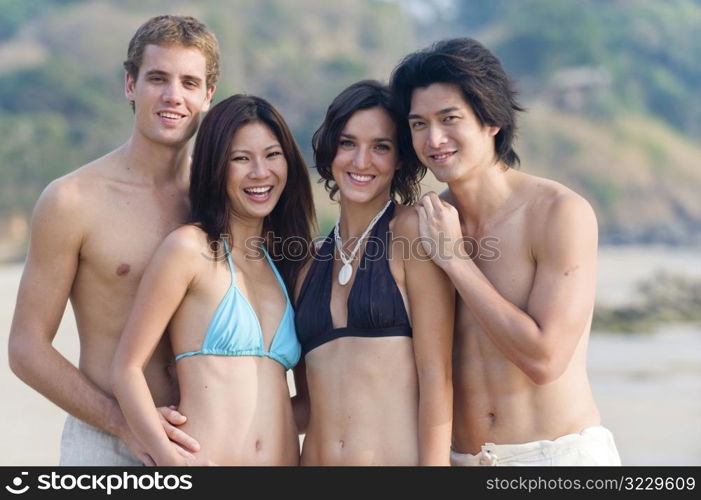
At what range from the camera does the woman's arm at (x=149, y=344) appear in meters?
4.56

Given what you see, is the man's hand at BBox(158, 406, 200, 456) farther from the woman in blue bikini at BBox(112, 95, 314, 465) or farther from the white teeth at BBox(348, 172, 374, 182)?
the white teeth at BBox(348, 172, 374, 182)

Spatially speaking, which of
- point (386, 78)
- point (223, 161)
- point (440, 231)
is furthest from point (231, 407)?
point (386, 78)

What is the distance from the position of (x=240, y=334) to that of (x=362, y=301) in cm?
57

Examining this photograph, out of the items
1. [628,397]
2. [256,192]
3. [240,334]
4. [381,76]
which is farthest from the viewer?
[381,76]

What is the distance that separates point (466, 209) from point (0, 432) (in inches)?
451

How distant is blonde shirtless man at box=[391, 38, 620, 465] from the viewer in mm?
4625

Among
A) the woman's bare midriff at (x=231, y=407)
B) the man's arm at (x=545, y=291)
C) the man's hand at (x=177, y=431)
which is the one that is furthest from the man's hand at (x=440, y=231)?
the man's hand at (x=177, y=431)

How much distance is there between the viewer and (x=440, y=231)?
15.4ft

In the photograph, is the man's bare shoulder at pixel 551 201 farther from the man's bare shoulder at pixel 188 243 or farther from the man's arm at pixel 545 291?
the man's bare shoulder at pixel 188 243

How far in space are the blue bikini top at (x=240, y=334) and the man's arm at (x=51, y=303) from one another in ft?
1.67

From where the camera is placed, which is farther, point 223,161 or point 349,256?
point 349,256

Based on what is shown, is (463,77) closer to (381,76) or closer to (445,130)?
(445,130)

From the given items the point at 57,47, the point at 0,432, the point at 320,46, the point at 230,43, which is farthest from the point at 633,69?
the point at 0,432

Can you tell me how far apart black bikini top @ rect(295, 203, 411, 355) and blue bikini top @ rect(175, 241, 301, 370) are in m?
0.10
